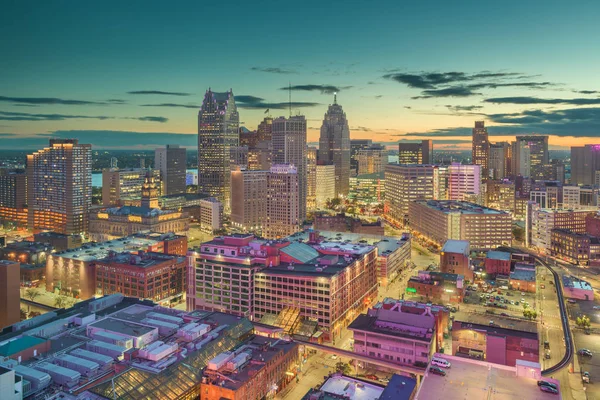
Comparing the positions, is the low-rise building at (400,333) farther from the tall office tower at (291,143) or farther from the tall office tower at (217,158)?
the tall office tower at (217,158)

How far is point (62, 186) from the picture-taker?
132m

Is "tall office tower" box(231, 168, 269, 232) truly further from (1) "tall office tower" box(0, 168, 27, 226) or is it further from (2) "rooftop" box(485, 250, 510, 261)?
(1) "tall office tower" box(0, 168, 27, 226)

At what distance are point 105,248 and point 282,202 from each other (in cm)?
5321

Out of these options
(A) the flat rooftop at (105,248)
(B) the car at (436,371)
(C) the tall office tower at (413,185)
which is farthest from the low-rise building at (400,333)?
(C) the tall office tower at (413,185)

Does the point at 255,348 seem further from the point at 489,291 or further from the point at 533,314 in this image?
the point at 489,291

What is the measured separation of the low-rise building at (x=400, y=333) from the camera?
174 ft

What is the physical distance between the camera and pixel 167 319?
52906 mm

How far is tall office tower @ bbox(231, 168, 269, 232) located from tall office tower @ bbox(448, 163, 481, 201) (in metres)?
73.3

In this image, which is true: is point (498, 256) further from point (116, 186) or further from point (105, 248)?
point (116, 186)

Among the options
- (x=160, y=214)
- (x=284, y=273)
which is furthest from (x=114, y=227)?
(x=284, y=273)

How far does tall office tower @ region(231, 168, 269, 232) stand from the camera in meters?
138

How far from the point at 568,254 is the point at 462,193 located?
6606 centimetres

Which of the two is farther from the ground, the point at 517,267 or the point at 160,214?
the point at 160,214

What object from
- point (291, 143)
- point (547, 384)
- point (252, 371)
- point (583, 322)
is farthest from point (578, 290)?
point (291, 143)
